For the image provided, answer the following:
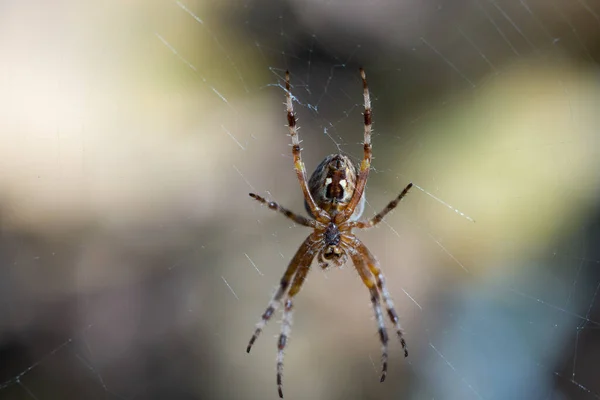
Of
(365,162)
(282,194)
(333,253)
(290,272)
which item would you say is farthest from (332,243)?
(282,194)

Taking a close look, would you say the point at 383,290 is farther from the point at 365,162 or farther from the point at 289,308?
the point at 365,162

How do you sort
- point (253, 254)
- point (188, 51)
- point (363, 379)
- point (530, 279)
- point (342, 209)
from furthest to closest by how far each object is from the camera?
point (188, 51)
point (253, 254)
point (530, 279)
point (363, 379)
point (342, 209)

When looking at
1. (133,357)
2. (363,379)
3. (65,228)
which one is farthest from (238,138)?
(363,379)

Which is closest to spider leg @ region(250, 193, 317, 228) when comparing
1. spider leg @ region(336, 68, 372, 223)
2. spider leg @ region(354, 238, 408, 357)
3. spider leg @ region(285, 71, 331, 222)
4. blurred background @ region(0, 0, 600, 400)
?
spider leg @ region(285, 71, 331, 222)

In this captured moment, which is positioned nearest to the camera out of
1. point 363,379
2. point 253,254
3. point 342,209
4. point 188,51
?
point 342,209

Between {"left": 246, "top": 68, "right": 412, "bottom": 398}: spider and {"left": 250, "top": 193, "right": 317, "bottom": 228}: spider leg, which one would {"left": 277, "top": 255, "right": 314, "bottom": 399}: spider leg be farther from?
{"left": 250, "top": 193, "right": 317, "bottom": 228}: spider leg

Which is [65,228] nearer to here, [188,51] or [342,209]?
[188,51]
